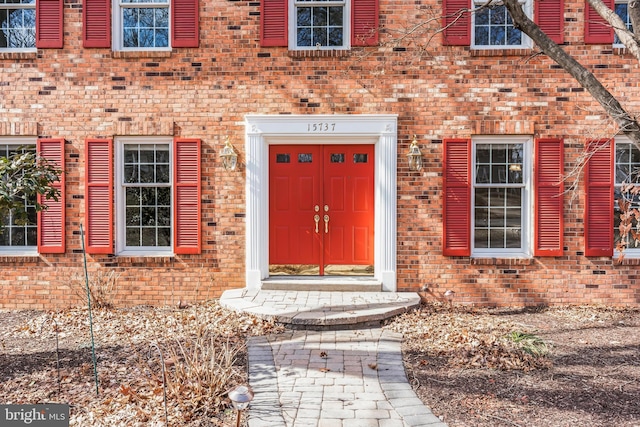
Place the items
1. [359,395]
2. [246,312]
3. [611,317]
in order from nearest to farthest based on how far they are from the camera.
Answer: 1. [359,395]
2. [246,312]
3. [611,317]

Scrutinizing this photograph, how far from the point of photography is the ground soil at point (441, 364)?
3.59 meters

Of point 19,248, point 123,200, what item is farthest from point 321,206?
point 19,248

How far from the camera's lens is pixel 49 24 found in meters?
7.07

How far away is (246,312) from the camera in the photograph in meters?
6.01

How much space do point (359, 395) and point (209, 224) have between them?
414 centimetres

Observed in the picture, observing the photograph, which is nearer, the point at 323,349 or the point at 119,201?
the point at 323,349

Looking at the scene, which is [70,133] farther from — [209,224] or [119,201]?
[209,224]

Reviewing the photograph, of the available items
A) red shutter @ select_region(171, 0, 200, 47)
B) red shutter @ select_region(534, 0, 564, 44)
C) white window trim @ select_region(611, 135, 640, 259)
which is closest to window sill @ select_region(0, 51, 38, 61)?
red shutter @ select_region(171, 0, 200, 47)

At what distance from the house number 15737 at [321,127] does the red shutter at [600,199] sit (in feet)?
13.2

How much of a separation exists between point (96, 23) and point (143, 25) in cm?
70

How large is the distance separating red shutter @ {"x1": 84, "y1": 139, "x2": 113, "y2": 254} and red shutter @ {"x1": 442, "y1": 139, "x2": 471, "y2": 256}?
5.31m

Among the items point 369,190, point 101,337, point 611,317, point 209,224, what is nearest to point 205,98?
point 209,224

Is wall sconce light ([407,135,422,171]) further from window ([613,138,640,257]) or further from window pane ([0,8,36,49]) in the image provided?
window pane ([0,8,36,49])

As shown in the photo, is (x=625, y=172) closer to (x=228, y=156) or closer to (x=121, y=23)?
(x=228, y=156)
